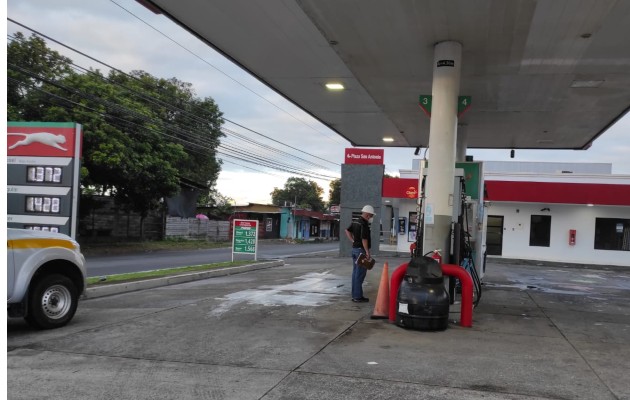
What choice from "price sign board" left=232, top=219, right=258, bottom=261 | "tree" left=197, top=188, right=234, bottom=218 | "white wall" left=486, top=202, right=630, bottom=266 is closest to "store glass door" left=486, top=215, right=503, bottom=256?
"white wall" left=486, top=202, right=630, bottom=266

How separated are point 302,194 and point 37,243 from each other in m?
95.0

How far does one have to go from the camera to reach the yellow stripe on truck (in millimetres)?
6910

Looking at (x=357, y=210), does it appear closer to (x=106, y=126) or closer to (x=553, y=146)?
(x=553, y=146)

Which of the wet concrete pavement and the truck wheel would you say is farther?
the truck wheel

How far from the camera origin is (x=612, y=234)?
2609 centimetres

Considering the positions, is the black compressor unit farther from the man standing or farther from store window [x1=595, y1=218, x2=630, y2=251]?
store window [x1=595, y1=218, x2=630, y2=251]

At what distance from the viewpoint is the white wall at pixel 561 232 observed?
1028 inches

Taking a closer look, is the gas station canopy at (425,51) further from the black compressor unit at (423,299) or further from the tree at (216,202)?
the tree at (216,202)

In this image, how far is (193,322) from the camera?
7.89 meters

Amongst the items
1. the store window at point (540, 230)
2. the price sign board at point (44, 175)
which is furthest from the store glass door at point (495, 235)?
the price sign board at point (44, 175)

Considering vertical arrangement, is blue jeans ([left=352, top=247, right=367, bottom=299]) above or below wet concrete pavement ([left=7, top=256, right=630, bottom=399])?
above

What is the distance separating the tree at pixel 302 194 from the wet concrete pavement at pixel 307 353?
89273mm

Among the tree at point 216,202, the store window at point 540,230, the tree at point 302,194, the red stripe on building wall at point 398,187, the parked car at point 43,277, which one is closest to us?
the parked car at point 43,277

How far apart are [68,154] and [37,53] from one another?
2065cm
